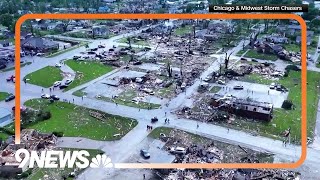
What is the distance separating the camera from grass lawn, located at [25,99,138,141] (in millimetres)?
16156

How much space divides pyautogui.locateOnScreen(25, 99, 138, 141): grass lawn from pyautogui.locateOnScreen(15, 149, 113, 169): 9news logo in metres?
1.36

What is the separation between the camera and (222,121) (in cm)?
1772

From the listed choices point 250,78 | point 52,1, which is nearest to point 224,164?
point 250,78

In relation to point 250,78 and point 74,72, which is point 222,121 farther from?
point 74,72

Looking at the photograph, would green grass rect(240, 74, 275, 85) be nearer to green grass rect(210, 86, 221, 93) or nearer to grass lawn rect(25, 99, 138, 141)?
green grass rect(210, 86, 221, 93)

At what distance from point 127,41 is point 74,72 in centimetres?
1001

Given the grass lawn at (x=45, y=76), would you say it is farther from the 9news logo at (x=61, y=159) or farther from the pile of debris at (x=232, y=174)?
the pile of debris at (x=232, y=174)

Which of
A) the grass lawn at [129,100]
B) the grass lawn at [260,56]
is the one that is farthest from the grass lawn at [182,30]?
the grass lawn at [129,100]

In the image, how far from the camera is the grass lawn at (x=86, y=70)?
23.0m

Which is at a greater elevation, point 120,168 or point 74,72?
point 74,72

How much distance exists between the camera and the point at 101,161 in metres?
14.5

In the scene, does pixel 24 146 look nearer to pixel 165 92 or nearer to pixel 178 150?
pixel 178 150

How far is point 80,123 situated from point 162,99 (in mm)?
5021

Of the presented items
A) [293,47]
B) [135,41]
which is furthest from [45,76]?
[293,47]
